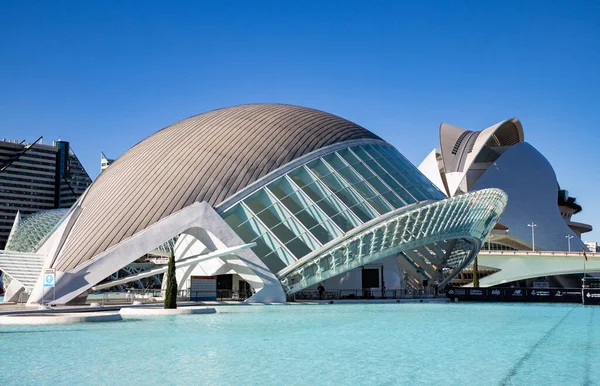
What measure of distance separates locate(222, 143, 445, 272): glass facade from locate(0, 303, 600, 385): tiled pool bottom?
37.7ft

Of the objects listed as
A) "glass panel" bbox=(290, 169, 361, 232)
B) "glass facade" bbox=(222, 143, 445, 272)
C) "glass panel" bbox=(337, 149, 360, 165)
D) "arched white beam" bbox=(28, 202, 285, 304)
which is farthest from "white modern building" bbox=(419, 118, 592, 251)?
"arched white beam" bbox=(28, 202, 285, 304)

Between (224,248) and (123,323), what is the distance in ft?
40.4

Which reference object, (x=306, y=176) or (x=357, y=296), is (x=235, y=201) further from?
(x=357, y=296)

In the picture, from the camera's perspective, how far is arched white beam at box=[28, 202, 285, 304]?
3184 cm

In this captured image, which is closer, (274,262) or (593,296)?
(274,262)

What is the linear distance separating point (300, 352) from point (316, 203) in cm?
2347

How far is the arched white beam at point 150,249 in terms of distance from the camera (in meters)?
31.8

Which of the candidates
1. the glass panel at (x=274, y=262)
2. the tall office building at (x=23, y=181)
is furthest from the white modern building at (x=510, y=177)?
the tall office building at (x=23, y=181)

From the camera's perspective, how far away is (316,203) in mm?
38938

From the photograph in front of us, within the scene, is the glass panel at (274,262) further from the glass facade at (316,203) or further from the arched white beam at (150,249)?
the arched white beam at (150,249)

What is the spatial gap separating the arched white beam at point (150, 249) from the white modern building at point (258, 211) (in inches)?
2.3

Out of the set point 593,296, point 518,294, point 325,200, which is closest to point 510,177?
point 518,294

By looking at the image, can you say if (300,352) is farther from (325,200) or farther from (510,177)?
(510,177)

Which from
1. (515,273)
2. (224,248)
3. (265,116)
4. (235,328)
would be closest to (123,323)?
(235,328)
